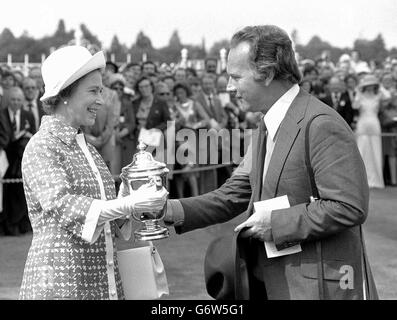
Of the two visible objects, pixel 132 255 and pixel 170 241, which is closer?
pixel 132 255

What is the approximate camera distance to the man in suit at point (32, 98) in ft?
34.3

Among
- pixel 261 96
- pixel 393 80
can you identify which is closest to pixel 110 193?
pixel 261 96

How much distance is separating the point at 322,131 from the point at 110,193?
43.3 inches

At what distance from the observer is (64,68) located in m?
3.49

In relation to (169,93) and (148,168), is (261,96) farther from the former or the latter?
(169,93)

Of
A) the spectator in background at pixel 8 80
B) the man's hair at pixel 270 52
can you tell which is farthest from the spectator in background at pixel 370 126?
the man's hair at pixel 270 52

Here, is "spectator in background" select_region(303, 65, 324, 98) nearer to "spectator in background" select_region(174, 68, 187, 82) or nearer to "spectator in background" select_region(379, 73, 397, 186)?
"spectator in background" select_region(379, 73, 397, 186)

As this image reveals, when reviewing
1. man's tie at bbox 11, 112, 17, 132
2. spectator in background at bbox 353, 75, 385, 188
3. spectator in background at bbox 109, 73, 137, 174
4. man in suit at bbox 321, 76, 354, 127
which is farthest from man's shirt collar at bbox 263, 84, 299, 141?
spectator in background at bbox 353, 75, 385, 188

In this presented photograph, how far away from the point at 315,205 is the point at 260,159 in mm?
384

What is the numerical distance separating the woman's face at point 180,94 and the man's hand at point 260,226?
9.13m

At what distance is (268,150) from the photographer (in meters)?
3.37

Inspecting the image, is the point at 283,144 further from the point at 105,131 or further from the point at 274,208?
the point at 105,131

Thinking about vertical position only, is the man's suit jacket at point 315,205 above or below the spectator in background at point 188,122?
above

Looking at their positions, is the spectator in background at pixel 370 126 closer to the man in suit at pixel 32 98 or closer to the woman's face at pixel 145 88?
the woman's face at pixel 145 88
